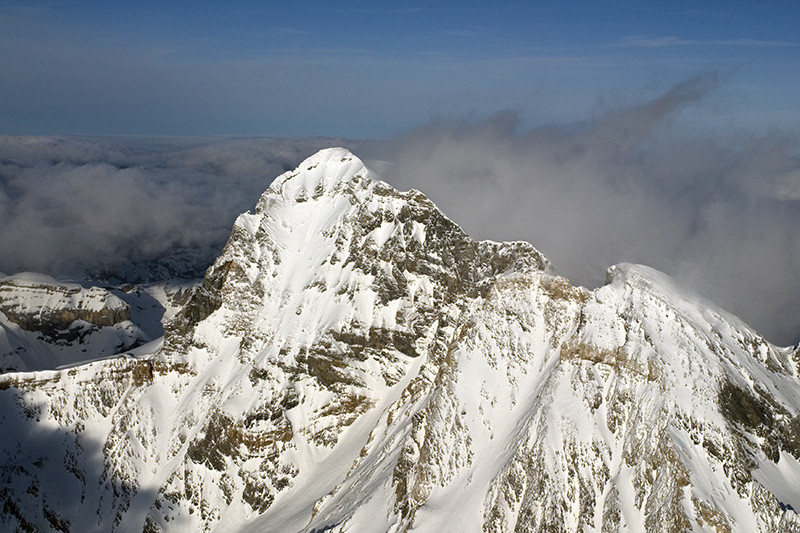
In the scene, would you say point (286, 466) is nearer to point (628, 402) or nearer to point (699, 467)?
point (628, 402)

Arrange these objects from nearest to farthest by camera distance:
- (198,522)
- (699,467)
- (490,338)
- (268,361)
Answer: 1. (699,467)
2. (490,338)
3. (198,522)
4. (268,361)

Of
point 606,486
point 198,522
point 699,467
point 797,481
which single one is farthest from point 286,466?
point 797,481

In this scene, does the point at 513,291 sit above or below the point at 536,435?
above

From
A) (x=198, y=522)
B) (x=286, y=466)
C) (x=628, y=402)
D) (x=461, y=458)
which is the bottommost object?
(x=198, y=522)

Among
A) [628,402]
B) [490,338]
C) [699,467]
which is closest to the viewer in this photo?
[699,467]

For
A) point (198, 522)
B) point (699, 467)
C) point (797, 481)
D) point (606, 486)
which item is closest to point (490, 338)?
point (606, 486)

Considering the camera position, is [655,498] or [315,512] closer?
[655,498]

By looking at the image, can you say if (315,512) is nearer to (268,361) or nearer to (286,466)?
(286,466)
